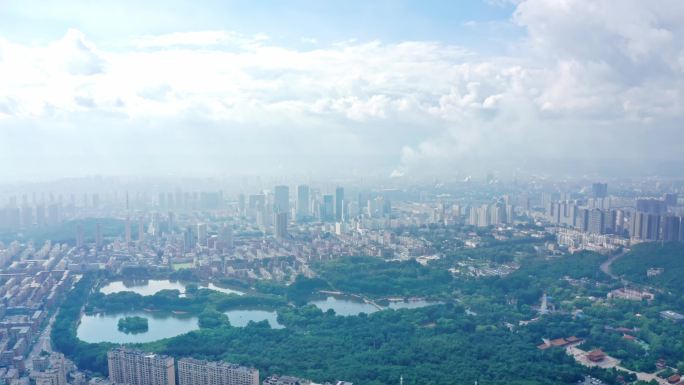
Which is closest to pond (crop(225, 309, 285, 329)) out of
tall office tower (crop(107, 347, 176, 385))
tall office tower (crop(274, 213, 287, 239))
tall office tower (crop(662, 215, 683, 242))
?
tall office tower (crop(107, 347, 176, 385))

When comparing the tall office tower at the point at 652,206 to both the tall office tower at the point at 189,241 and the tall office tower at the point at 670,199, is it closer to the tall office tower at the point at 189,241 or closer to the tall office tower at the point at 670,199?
the tall office tower at the point at 670,199

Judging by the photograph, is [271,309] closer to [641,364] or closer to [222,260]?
[222,260]

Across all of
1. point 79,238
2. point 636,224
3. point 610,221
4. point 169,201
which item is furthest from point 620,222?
point 169,201

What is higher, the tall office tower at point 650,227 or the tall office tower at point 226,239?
the tall office tower at point 650,227

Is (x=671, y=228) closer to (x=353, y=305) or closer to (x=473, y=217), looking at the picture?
(x=473, y=217)

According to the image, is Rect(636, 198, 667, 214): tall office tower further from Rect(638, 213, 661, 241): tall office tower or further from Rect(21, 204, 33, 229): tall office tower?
Rect(21, 204, 33, 229): tall office tower

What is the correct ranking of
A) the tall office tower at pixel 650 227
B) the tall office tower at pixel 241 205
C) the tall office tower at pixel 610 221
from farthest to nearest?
1. the tall office tower at pixel 241 205
2. the tall office tower at pixel 610 221
3. the tall office tower at pixel 650 227

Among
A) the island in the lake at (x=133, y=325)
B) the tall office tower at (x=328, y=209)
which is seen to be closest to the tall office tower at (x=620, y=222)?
the tall office tower at (x=328, y=209)

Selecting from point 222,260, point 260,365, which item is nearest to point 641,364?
point 260,365
